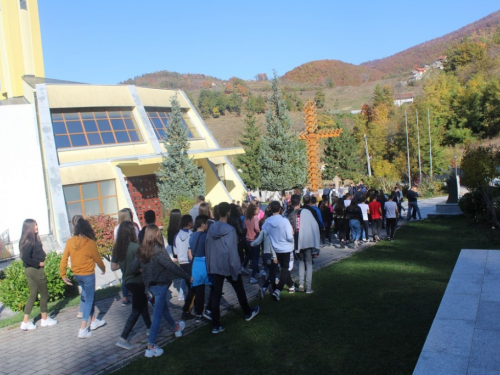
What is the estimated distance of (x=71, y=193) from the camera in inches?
810

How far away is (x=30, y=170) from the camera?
69.4ft

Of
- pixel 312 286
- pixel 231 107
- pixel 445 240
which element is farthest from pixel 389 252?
pixel 231 107

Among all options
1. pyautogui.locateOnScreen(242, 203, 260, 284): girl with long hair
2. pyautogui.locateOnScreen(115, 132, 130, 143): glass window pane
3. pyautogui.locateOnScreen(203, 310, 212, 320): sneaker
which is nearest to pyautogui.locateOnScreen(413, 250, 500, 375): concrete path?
pyautogui.locateOnScreen(203, 310, 212, 320): sneaker

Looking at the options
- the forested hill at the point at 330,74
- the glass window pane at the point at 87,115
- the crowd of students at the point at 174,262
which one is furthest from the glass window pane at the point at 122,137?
the forested hill at the point at 330,74

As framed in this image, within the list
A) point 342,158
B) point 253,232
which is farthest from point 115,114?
point 342,158

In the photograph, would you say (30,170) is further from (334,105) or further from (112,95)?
(334,105)

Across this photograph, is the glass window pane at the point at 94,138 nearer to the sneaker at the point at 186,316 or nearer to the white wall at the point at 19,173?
the white wall at the point at 19,173

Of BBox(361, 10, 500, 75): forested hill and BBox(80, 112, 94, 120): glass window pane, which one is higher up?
BBox(361, 10, 500, 75): forested hill

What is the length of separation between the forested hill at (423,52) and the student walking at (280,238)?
500ft

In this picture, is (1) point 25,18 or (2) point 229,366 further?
(1) point 25,18

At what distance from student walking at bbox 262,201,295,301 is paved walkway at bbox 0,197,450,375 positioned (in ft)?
2.55

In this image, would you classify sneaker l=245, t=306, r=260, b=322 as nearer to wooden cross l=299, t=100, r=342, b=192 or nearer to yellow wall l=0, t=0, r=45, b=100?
wooden cross l=299, t=100, r=342, b=192

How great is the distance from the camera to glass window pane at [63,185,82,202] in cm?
2039

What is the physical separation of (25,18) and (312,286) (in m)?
25.0
